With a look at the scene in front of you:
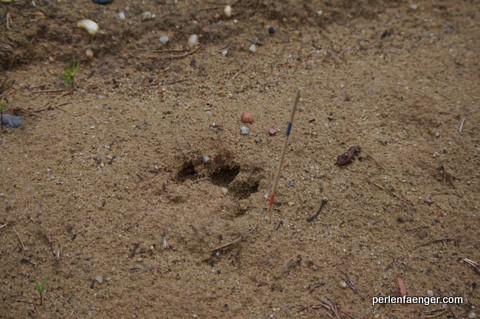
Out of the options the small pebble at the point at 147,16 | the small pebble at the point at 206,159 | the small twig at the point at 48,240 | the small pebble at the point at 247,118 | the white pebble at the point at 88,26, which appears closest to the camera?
the small twig at the point at 48,240

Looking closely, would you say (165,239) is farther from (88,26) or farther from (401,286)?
(88,26)

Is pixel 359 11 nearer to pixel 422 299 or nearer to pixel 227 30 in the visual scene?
pixel 227 30

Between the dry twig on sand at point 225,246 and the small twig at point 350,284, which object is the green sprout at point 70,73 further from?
the small twig at point 350,284

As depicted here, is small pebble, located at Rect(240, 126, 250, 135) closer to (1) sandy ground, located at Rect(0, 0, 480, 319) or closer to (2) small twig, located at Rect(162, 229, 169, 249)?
(1) sandy ground, located at Rect(0, 0, 480, 319)

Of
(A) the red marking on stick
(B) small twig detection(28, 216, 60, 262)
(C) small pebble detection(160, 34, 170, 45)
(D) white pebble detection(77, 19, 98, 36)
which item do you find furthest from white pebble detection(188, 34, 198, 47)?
(A) the red marking on stick

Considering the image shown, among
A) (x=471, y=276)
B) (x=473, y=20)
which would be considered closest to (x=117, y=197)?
(x=471, y=276)

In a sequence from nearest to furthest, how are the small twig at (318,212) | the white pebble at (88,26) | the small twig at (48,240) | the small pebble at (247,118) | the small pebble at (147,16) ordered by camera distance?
the small twig at (48,240)
the small twig at (318,212)
the small pebble at (247,118)
the white pebble at (88,26)
the small pebble at (147,16)

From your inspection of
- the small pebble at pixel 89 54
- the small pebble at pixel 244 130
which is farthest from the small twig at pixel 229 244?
the small pebble at pixel 89 54
